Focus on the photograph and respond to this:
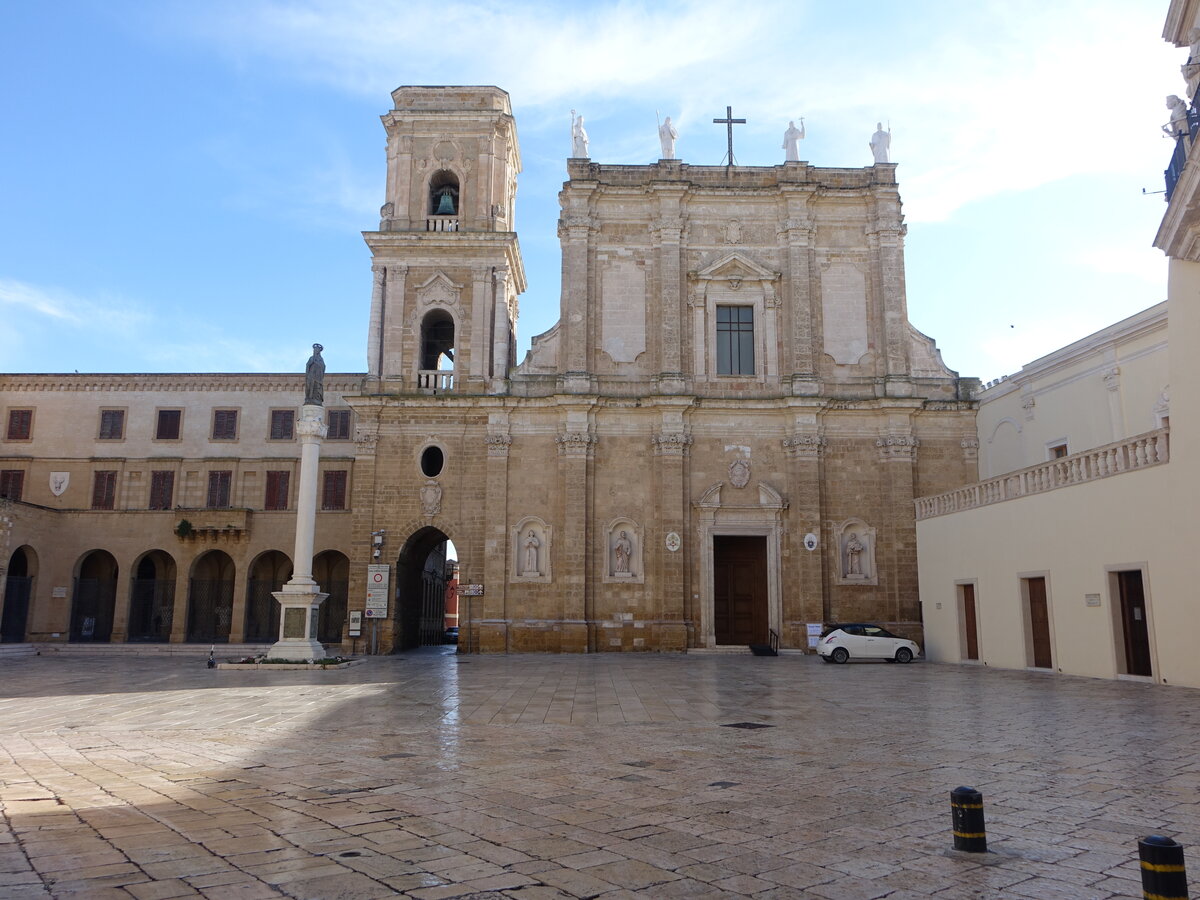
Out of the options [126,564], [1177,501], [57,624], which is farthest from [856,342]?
[57,624]

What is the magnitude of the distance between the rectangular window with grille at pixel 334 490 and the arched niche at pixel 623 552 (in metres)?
11.7

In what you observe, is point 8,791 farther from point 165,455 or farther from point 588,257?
point 165,455

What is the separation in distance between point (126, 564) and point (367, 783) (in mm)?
29704

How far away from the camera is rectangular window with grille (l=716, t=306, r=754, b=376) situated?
1133 inches

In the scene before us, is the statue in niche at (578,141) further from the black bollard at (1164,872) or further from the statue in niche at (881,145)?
the black bollard at (1164,872)

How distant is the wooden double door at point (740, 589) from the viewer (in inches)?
1072

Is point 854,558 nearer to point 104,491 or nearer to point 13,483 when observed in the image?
point 104,491

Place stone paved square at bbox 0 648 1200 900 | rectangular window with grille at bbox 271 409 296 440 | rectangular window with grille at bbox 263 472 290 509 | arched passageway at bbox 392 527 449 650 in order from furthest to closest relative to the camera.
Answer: rectangular window with grille at bbox 271 409 296 440, rectangular window with grille at bbox 263 472 290 509, arched passageway at bbox 392 527 449 650, stone paved square at bbox 0 648 1200 900

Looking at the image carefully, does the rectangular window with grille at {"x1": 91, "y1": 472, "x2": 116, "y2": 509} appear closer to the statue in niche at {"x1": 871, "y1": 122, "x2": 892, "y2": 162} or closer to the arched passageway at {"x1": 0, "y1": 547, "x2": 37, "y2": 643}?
the arched passageway at {"x1": 0, "y1": 547, "x2": 37, "y2": 643}

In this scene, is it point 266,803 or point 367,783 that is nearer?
point 266,803

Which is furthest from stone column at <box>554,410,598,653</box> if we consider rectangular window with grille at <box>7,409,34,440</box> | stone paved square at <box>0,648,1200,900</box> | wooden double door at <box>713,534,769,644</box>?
rectangular window with grille at <box>7,409,34,440</box>

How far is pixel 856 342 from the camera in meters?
28.7

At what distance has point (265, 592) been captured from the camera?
34.8 m

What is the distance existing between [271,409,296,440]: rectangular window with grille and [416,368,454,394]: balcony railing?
27.9 feet
